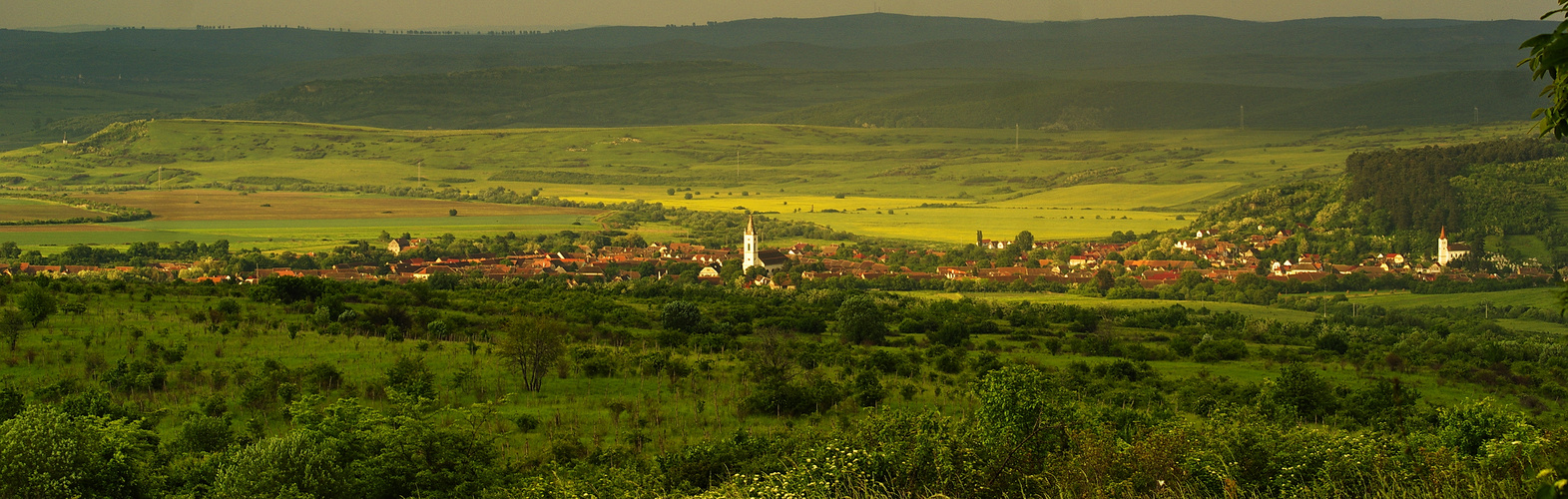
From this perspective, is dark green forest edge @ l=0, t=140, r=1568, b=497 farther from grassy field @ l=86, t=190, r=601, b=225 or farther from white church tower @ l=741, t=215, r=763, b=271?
grassy field @ l=86, t=190, r=601, b=225

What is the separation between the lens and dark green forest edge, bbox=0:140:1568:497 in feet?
42.3

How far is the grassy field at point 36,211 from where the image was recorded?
94938mm

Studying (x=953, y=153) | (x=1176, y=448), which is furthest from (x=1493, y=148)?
(x=953, y=153)

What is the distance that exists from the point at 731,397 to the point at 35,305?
15576 millimetres

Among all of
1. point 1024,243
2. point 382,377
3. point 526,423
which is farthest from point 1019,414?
point 1024,243

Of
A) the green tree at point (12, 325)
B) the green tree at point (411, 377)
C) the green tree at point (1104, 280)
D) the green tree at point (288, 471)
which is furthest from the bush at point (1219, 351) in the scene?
the green tree at point (12, 325)

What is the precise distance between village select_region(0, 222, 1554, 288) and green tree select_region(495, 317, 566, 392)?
39.0 m

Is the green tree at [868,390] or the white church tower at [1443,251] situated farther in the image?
the white church tower at [1443,251]

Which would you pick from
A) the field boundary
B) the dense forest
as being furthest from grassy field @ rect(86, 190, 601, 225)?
the dense forest

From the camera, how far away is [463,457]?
1544cm

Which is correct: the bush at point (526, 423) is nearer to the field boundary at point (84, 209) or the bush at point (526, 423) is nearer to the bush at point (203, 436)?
the bush at point (203, 436)

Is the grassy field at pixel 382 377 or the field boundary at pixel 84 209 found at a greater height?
the field boundary at pixel 84 209

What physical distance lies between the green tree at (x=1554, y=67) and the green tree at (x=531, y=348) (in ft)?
66.9

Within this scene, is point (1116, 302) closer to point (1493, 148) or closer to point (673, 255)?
point (673, 255)
